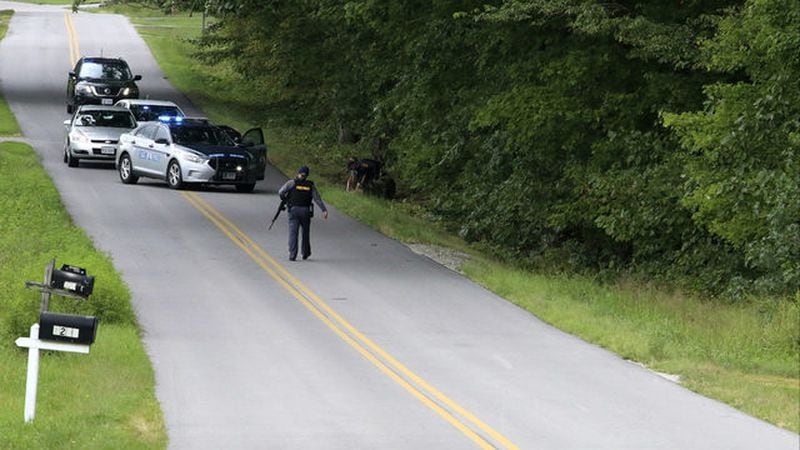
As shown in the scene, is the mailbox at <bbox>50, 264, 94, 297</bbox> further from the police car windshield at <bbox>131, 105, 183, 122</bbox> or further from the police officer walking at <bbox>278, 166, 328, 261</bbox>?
the police car windshield at <bbox>131, 105, 183, 122</bbox>

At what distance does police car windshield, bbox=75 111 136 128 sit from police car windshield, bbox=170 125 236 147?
396cm

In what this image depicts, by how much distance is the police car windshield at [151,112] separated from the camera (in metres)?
44.9

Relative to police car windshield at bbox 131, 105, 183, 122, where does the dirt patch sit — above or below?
above

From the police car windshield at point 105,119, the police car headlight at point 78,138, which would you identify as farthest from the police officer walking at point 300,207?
the police car windshield at point 105,119

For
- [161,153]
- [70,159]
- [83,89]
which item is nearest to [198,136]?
[161,153]

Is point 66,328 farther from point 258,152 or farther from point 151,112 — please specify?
point 151,112

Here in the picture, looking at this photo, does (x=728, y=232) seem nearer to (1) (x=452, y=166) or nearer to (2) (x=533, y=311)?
(2) (x=533, y=311)

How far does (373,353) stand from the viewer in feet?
60.9

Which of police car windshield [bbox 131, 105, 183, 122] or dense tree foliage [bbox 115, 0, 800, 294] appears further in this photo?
police car windshield [bbox 131, 105, 183, 122]

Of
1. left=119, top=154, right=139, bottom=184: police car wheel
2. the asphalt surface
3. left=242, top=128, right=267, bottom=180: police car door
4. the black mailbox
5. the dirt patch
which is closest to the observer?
the asphalt surface

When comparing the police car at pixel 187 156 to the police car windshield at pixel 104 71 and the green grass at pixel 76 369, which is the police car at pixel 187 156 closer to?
the green grass at pixel 76 369

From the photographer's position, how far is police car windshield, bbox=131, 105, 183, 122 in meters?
44.9

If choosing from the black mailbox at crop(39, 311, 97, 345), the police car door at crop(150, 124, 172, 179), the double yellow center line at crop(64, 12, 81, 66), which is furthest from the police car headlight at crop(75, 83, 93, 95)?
the black mailbox at crop(39, 311, 97, 345)

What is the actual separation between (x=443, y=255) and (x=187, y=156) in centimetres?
1069
